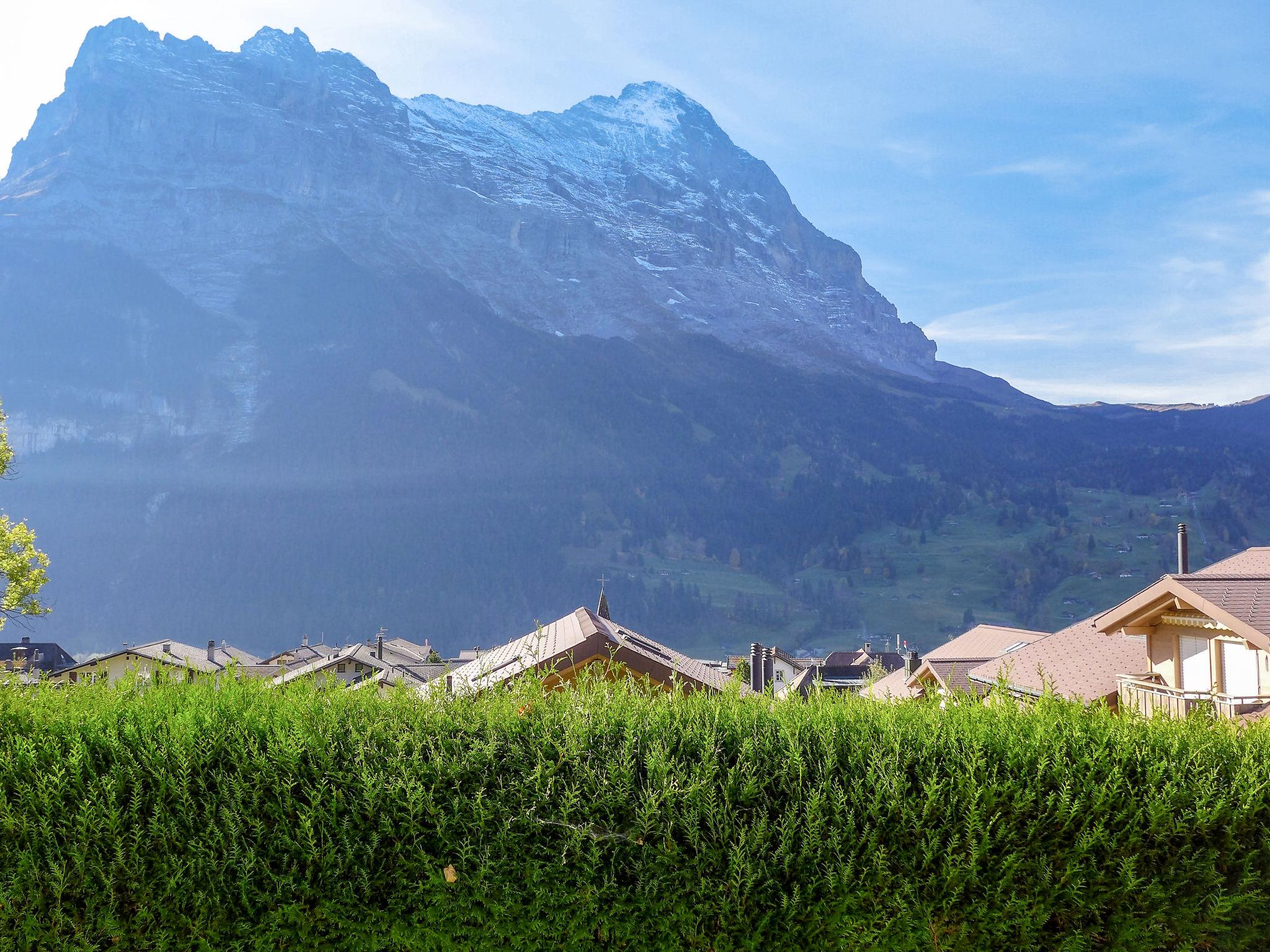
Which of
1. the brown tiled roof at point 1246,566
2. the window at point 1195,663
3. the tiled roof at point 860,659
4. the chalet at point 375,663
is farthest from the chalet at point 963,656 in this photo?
the tiled roof at point 860,659

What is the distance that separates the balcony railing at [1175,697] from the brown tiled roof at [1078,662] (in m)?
1.70

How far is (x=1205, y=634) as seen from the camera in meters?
15.7

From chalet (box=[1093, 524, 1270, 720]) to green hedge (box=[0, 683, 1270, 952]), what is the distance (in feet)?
26.9

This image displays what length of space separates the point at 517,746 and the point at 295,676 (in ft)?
7.40

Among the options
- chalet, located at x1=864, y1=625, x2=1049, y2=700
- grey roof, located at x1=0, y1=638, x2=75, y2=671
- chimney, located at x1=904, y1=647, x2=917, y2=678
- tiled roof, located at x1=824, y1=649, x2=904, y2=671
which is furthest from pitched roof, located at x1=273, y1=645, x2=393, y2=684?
tiled roof, located at x1=824, y1=649, x2=904, y2=671

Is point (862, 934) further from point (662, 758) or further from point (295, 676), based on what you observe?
point (295, 676)

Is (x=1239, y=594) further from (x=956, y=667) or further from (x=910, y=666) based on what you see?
(x=910, y=666)

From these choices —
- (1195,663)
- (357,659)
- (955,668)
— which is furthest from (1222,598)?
(357,659)

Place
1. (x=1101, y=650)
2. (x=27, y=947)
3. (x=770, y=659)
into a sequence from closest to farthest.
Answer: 1. (x=27, y=947)
2. (x=1101, y=650)
3. (x=770, y=659)

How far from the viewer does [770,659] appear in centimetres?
4309

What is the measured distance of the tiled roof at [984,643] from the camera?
29797 millimetres

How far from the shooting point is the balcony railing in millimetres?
12312

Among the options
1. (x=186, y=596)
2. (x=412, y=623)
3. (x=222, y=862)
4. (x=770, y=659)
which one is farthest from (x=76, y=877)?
(x=186, y=596)

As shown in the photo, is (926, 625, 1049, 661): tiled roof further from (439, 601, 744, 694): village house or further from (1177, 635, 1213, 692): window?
(439, 601, 744, 694): village house
